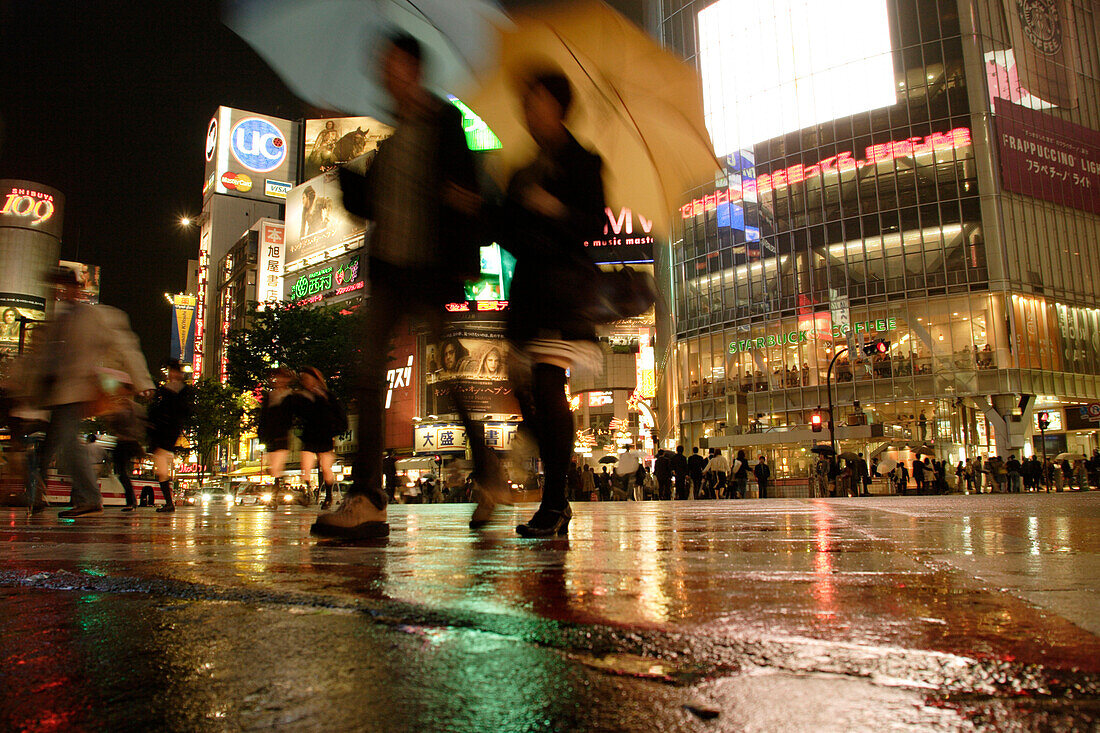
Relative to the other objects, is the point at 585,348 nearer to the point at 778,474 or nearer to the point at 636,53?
the point at 636,53

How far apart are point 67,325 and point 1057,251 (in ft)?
150

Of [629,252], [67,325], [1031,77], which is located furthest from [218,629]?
[1031,77]

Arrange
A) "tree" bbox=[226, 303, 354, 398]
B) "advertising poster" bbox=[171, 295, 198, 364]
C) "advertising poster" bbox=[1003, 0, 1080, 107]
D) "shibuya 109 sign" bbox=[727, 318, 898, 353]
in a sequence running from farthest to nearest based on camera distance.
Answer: "advertising poster" bbox=[171, 295, 198, 364]
"advertising poster" bbox=[1003, 0, 1080, 107]
"shibuya 109 sign" bbox=[727, 318, 898, 353]
"tree" bbox=[226, 303, 354, 398]

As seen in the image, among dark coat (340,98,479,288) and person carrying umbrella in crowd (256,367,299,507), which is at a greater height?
→ dark coat (340,98,479,288)

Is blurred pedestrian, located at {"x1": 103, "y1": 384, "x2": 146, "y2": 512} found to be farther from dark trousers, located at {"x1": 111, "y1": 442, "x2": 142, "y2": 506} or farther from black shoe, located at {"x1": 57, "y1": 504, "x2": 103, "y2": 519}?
black shoe, located at {"x1": 57, "y1": 504, "x2": 103, "y2": 519}

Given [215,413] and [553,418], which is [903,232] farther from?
[553,418]

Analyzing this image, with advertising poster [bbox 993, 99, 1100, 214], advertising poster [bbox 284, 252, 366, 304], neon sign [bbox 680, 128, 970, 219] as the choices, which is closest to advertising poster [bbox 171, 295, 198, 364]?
advertising poster [bbox 284, 252, 366, 304]

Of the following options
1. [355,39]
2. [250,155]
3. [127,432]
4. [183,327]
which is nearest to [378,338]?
[355,39]

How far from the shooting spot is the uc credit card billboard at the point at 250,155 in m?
89.6

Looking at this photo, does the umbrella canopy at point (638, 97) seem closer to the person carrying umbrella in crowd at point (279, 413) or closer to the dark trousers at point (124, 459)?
the person carrying umbrella in crowd at point (279, 413)

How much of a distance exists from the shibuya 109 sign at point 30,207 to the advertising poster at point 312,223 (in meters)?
72.0

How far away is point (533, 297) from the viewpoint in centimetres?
308

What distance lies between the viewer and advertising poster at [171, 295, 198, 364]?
84.4 metres

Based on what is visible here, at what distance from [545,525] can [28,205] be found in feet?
435
